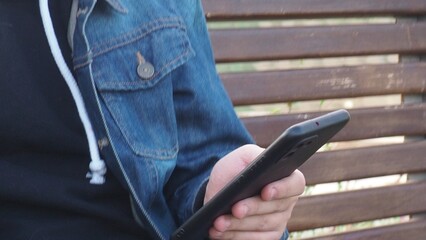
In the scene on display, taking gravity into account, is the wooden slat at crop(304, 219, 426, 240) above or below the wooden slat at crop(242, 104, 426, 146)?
below

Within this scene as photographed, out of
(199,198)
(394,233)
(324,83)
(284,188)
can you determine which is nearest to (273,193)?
(284,188)

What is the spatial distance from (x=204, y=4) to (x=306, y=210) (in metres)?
0.55

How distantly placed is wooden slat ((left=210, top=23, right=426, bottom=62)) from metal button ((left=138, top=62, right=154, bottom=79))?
0.52 meters

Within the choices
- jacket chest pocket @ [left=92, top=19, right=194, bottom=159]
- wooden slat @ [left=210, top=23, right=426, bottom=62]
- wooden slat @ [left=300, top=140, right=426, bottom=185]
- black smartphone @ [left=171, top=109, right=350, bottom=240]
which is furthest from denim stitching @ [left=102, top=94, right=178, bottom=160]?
wooden slat @ [left=300, top=140, right=426, bottom=185]

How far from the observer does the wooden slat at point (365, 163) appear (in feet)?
6.29

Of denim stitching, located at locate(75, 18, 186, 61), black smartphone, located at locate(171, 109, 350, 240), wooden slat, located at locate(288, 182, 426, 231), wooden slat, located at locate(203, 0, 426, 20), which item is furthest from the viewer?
wooden slat, located at locate(288, 182, 426, 231)

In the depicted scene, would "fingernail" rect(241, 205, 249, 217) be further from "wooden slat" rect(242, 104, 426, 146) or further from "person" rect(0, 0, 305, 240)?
"wooden slat" rect(242, 104, 426, 146)

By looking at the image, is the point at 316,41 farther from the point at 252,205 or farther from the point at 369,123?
the point at 252,205

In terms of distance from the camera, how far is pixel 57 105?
1.17 meters

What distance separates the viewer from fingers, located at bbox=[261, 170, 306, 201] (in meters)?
1.10

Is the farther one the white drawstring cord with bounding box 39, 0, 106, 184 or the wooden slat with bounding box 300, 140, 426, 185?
the wooden slat with bounding box 300, 140, 426, 185

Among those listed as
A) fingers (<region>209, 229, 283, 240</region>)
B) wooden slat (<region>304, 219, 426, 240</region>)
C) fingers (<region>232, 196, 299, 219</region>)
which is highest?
fingers (<region>232, 196, 299, 219</region>)

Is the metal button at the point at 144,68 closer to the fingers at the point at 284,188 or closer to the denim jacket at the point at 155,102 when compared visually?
the denim jacket at the point at 155,102

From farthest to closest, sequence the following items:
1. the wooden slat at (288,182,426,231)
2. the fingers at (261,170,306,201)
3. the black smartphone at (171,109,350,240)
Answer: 1. the wooden slat at (288,182,426,231)
2. the fingers at (261,170,306,201)
3. the black smartphone at (171,109,350,240)
